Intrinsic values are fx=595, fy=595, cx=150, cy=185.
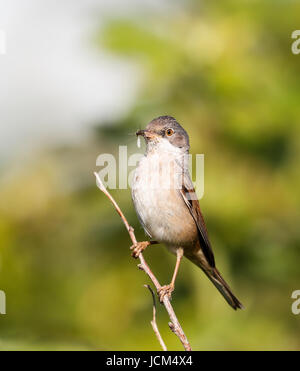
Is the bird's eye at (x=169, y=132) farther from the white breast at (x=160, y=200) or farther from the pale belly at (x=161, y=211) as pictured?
the pale belly at (x=161, y=211)

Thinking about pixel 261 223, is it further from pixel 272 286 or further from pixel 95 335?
pixel 95 335

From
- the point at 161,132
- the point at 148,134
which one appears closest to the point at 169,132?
the point at 161,132

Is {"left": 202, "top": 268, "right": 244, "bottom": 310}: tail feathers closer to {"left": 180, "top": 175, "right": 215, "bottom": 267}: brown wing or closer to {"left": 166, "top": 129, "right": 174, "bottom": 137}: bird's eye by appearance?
{"left": 180, "top": 175, "right": 215, "bottom": 267}: brown wing

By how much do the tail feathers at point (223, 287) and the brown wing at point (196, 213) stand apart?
171mm

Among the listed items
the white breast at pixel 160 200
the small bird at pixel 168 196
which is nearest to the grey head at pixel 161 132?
the small bird at pixel 168 196

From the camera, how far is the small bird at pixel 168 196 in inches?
178

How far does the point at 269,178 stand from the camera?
5.77 metres

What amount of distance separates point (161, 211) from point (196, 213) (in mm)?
393

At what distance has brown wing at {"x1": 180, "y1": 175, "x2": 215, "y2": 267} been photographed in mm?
4715

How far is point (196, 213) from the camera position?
15.8ft

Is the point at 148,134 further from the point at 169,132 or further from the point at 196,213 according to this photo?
the point at 196,213
